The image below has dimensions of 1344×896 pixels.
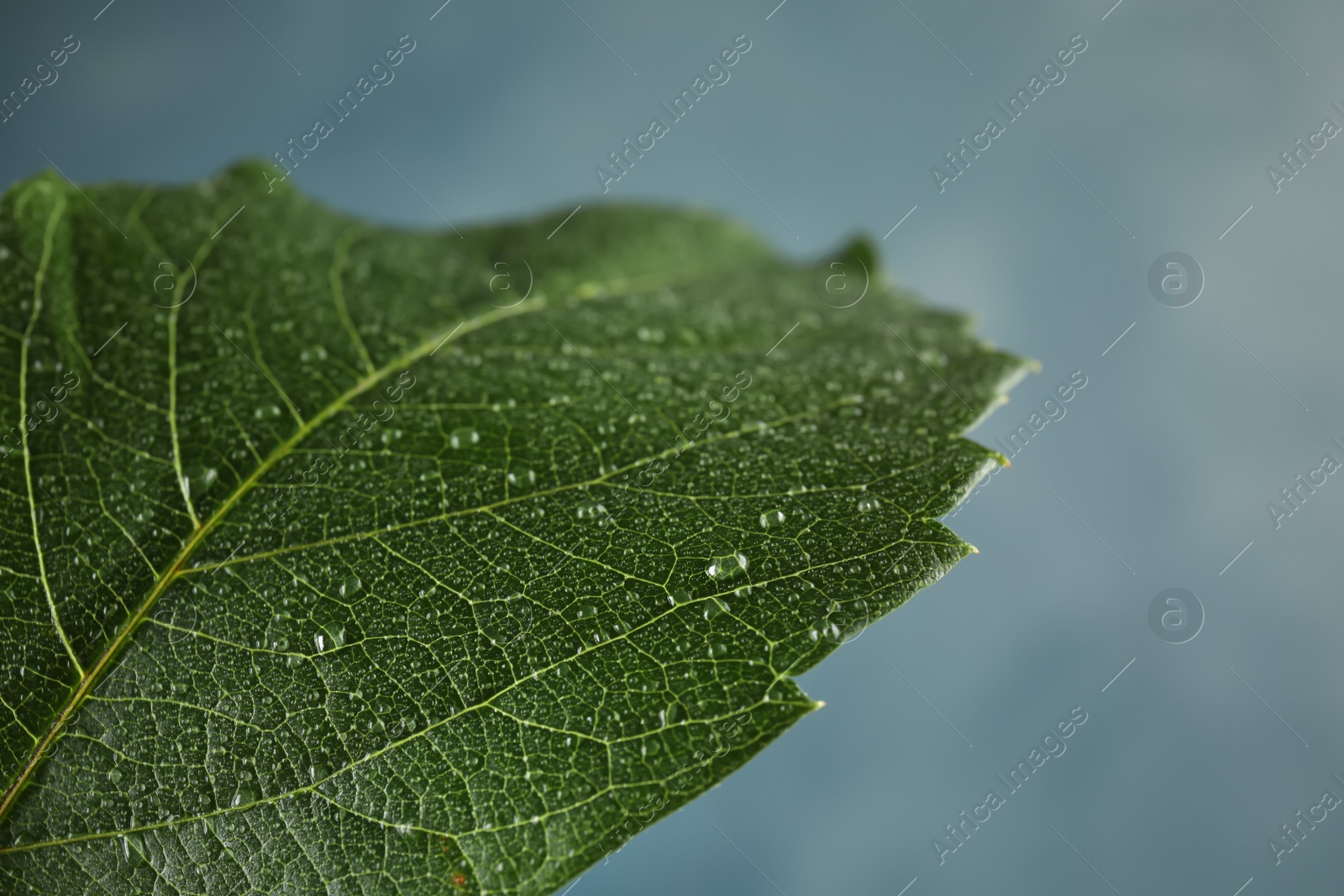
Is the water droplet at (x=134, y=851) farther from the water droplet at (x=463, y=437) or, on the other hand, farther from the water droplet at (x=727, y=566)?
the water droplet at (x=727, y=566)

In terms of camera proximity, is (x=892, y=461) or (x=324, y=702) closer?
(x=324, y=702)

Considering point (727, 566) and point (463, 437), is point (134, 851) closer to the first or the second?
point (463, 437)

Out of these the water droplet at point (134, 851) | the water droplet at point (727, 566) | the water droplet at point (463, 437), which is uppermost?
the water droplet at point (463, 437)

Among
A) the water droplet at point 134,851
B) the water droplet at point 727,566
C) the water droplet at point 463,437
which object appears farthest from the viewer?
the water droplet at point 463,437

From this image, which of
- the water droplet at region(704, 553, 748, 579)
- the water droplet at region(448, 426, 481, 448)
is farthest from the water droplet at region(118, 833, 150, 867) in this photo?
the water droplet at region(704, 553, 748, 579)

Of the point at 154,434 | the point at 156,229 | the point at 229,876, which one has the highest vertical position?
the point at 156,229

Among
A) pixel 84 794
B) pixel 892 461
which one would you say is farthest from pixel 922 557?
pixel 84 794

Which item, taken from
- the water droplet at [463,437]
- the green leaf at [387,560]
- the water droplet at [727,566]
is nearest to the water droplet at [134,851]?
the green leaf at [387,560]

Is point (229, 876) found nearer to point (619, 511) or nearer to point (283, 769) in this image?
point (283, 769)
